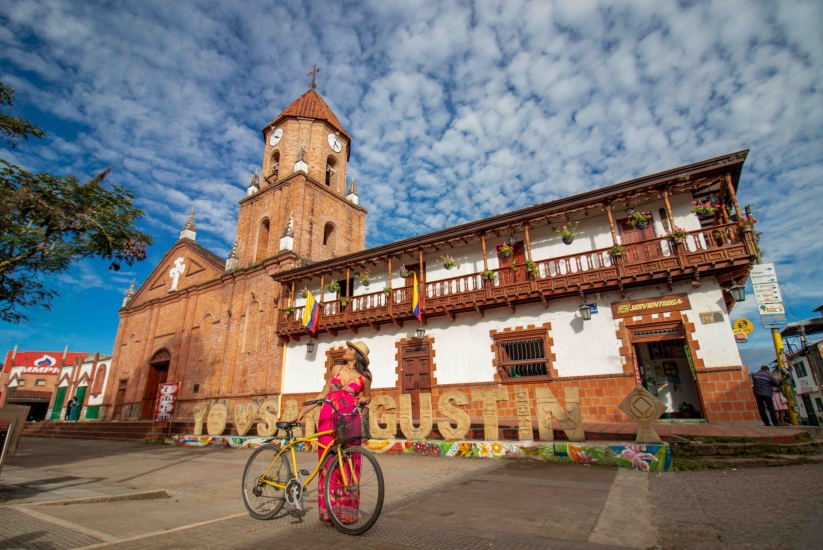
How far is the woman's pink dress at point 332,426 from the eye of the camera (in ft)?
12.9

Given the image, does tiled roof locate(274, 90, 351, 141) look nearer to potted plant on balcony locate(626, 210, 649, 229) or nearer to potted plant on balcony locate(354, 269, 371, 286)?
potted plant on balcony locate(354, 269, 371, 286)

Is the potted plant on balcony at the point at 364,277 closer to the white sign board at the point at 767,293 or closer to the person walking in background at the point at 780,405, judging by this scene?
the person walking in background at the point at 780,405

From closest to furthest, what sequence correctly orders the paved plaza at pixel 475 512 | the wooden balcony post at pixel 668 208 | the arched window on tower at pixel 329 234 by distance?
the paved plaza at pixel 475 512, the wooden balcony post at pixel 668 208, the arched window on tower at pixel 329 234

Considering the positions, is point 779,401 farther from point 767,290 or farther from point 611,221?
point 611,221

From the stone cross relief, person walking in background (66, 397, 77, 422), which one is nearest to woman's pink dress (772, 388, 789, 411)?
the stone cross relief

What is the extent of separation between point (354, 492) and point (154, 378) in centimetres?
2700

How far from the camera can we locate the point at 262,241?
77.2 ft

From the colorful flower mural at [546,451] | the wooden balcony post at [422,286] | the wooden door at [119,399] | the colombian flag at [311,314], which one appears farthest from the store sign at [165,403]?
the wooden door at [119,399]

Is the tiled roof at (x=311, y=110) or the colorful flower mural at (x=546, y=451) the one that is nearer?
the colorful flower mural at (x=546, y=451)

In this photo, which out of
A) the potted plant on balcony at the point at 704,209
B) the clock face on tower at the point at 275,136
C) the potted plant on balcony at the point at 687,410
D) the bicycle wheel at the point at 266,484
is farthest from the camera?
the clock face on tower at the point at 275,136

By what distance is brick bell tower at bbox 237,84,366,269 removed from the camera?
22.0m

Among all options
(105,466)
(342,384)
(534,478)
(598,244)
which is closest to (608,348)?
(598,244)

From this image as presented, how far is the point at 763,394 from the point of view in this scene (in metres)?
10.2

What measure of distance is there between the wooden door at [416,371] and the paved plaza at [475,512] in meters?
7.39
